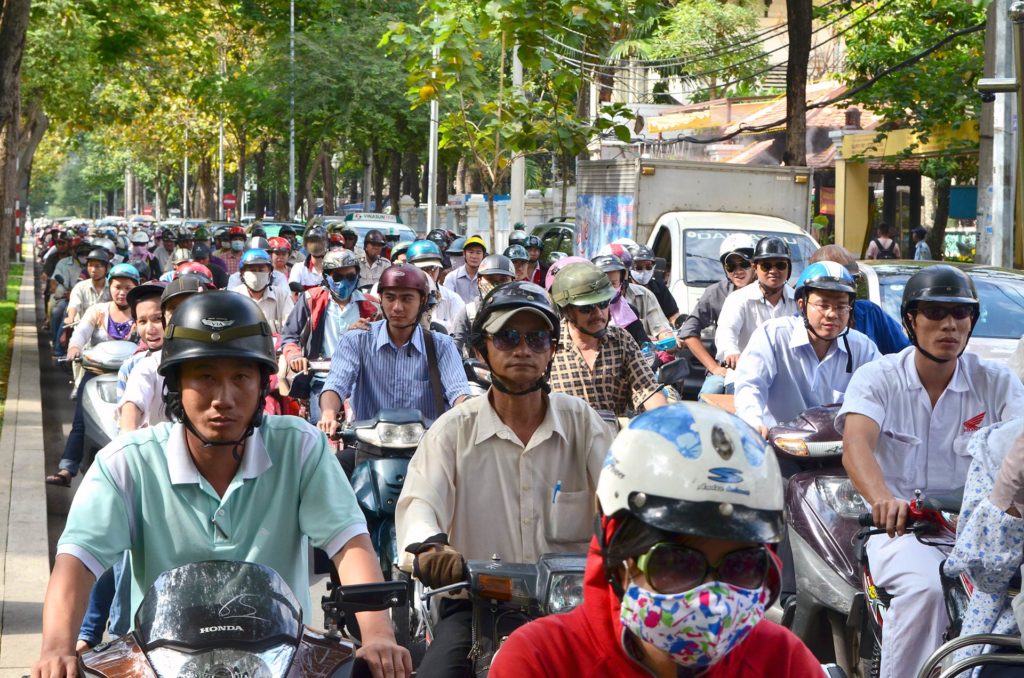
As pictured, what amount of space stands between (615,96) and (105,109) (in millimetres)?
18328

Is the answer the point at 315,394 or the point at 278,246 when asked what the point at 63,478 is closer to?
the point at 315,394

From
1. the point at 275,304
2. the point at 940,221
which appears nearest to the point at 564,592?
the point at 275,304

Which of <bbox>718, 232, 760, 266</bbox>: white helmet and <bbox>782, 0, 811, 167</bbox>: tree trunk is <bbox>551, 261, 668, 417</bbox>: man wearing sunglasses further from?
<bbox>782, 0, 811, 167</bbox>: tree trunk

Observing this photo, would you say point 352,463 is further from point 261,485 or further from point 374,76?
point 374,76

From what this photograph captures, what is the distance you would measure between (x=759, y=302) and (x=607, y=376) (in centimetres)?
306

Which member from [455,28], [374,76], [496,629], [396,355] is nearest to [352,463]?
[396,355]

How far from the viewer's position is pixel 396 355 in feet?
24.0

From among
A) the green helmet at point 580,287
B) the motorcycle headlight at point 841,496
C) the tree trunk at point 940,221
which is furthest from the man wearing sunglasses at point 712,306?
the tree trunk at point 940,221

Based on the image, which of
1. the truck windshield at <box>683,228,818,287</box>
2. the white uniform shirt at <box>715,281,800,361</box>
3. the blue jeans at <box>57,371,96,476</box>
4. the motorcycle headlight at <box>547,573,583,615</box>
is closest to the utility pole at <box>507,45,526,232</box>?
the truck windshield at <box>683,228,818,287</box>

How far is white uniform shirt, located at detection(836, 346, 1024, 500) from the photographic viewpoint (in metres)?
5.31

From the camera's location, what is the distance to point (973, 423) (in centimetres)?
530

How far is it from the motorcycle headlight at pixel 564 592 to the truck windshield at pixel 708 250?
1283 cm

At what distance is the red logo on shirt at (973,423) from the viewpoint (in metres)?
5.30

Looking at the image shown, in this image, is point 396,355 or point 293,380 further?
point 293,380
